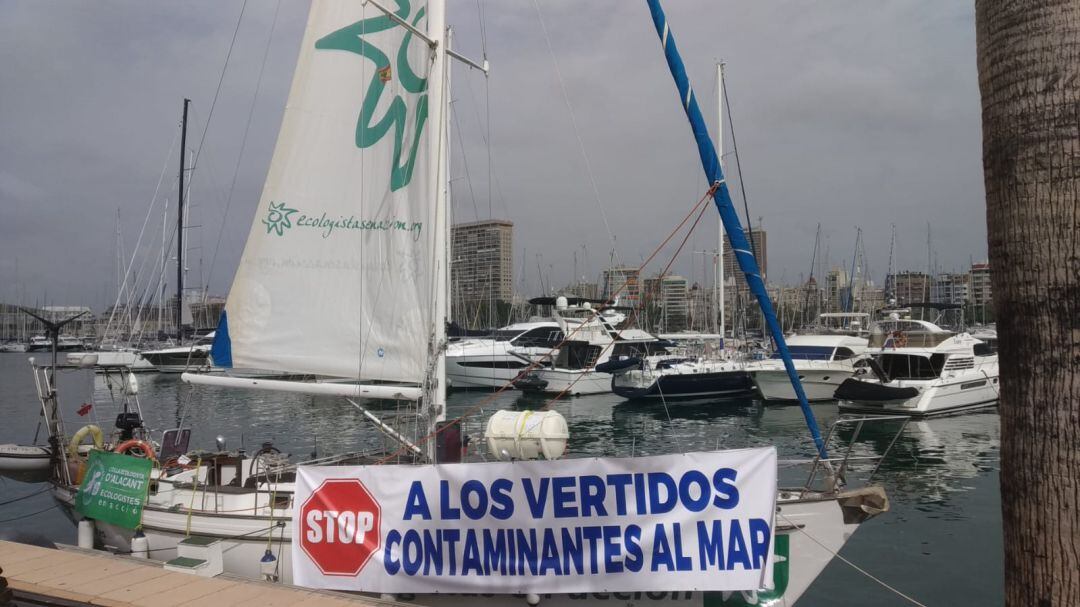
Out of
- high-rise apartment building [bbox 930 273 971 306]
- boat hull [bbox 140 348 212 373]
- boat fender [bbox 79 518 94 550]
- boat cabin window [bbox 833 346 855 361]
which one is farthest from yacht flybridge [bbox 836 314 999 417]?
high-rise apartment building [bbox 930 273 971 306]

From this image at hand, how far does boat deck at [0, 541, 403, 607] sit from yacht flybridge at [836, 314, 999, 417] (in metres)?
27.4

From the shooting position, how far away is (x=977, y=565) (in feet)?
39.7

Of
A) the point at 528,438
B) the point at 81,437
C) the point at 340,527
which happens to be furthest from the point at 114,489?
the point at 528,438

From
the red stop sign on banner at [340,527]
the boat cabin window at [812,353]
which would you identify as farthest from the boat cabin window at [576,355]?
the red stop sign on banner at [340,527]

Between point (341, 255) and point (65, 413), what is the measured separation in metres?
32.1

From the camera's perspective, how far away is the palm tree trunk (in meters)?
3.03

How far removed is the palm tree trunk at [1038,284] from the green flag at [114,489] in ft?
31.9

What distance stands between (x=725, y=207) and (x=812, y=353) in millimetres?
31539

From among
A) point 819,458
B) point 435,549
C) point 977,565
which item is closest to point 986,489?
point 977,565

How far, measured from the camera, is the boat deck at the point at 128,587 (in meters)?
6.64

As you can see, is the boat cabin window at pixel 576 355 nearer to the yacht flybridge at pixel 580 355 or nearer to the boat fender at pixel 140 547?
the yacht flybridge at pixel 580 355

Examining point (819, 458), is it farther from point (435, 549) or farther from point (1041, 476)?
point (1041, 476)

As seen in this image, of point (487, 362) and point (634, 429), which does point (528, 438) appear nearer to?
point (634, 429)

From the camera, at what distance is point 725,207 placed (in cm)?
722
